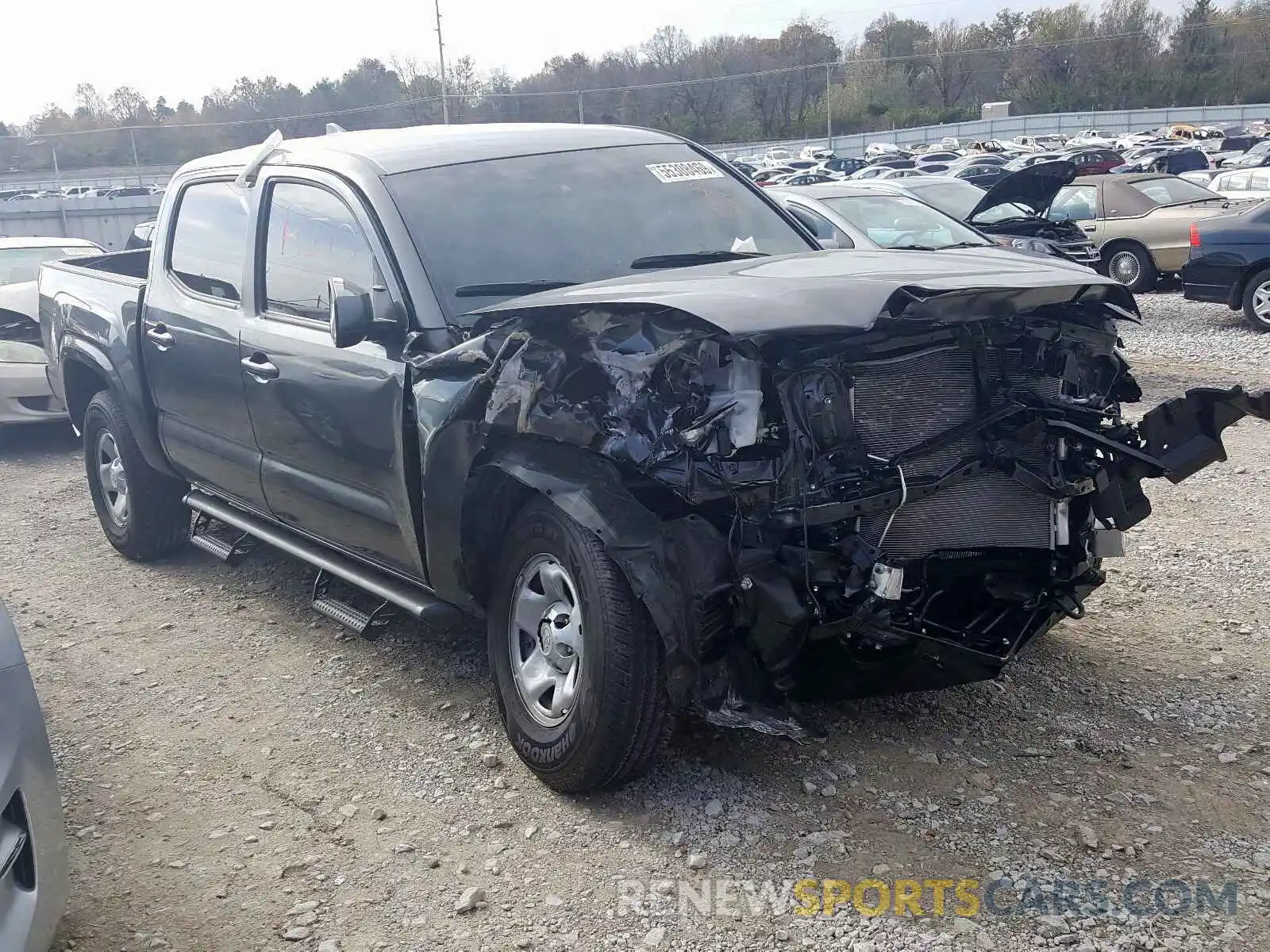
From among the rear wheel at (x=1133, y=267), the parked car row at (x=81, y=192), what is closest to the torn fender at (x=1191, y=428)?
the rear wheel at (x=1133, y=267)

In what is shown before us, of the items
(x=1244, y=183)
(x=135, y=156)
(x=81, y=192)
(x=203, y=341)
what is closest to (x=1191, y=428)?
(x=203, y=341)

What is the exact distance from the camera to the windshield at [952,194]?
12.8 meters

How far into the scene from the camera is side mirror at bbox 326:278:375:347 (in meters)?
3.85

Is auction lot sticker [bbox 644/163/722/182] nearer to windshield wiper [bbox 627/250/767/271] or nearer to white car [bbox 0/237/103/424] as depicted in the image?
windshield wiper [bbox 627/250/767/271]

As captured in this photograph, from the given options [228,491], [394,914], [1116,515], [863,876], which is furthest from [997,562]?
[228,491]

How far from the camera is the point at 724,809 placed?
11.5 ft

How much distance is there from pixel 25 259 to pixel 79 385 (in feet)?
16.3

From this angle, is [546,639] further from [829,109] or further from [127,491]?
[829,109]

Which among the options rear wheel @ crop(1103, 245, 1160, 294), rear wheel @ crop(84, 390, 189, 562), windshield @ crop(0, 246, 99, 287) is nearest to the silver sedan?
rear wheel @ crop(84, 390, 189, 562)

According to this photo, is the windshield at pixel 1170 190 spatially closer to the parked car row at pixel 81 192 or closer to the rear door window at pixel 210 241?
the rear door window at pixel 210 241

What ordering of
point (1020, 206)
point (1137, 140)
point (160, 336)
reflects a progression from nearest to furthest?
A: point (160, 336)
point (1020, 206)
point (1137, 140)

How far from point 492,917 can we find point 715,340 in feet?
5.43

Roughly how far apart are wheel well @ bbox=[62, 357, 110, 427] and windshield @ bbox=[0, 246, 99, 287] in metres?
4.22

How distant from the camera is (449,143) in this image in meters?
4.64
